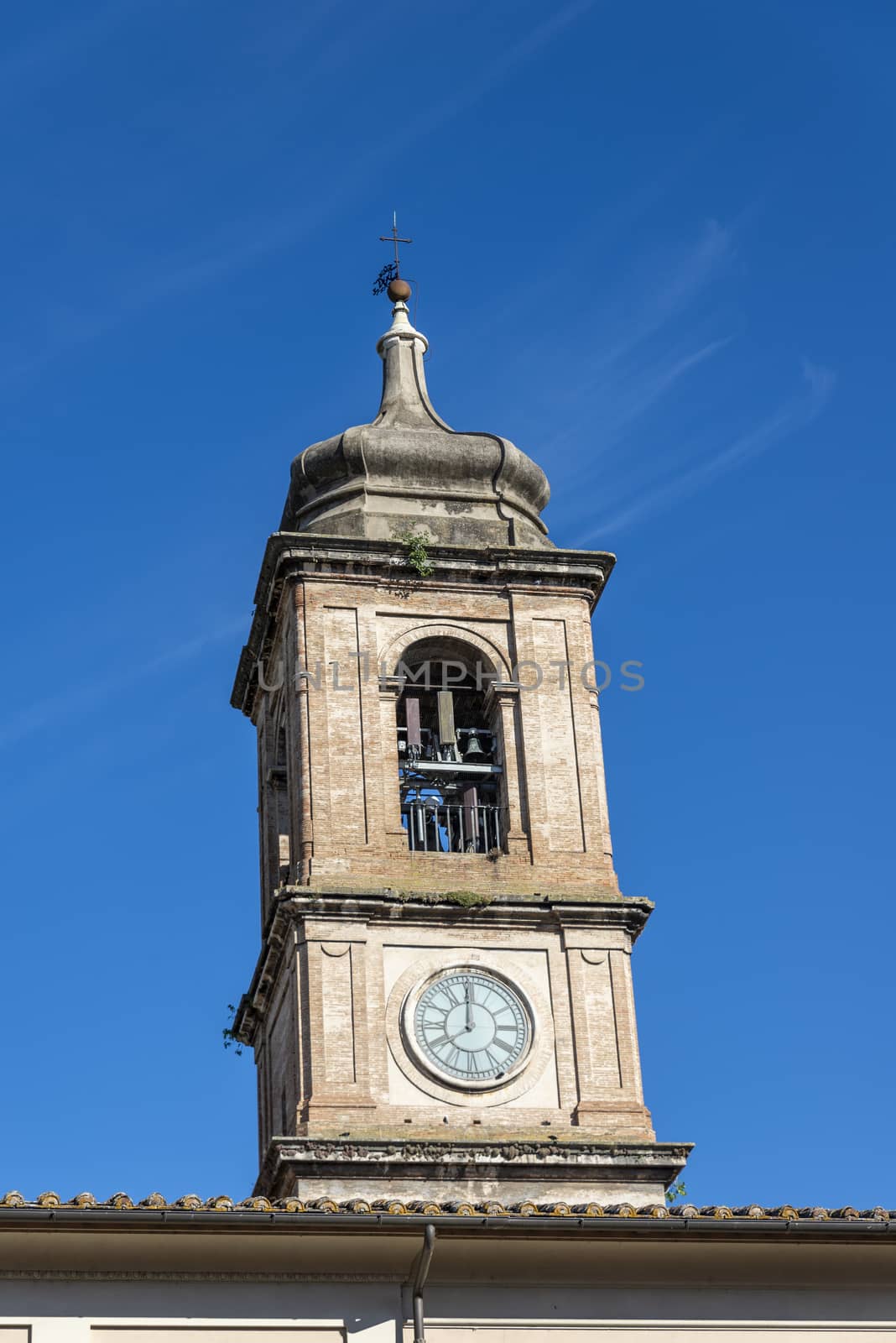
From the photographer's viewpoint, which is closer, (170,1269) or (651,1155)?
(170,1269)

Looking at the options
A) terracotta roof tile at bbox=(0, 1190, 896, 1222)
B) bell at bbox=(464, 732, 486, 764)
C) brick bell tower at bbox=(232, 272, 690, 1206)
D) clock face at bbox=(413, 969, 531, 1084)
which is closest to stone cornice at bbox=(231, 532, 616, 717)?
brick bell tower at bbox=(232, 272, 690, 1206)

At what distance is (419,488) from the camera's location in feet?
106

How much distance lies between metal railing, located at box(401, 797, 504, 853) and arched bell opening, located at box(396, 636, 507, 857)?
0.03ft

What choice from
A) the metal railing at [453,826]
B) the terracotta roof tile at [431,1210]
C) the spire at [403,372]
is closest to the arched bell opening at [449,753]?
the metal railing at [453,826]

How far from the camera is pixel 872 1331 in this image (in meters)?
18.3

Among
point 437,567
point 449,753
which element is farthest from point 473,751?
point 437,567

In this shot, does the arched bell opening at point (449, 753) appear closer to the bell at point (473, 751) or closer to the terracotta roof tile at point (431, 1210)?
the bell at point (473, 751)

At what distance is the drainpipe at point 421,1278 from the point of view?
17.4 meters

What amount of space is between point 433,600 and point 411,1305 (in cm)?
1427

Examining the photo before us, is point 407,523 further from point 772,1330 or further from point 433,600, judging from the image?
point 772,1330

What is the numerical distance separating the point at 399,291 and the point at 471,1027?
12.3m

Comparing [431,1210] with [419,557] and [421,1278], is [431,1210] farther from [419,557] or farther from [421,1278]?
[419,557]

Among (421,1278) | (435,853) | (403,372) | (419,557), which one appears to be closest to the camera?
(421,1278)

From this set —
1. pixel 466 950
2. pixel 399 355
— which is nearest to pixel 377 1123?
pixel 466 950
